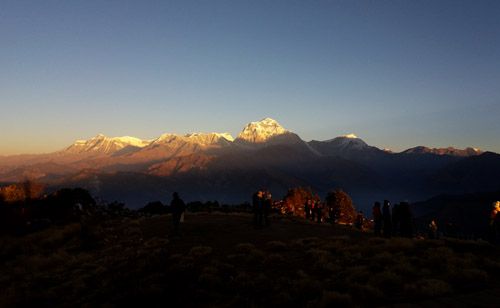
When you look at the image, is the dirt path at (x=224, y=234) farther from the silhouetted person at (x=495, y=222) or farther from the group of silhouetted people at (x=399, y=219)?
the silhouetted person at (x=495, y=222)

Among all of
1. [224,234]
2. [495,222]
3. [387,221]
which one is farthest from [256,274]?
[495,222]

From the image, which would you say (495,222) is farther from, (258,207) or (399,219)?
(258,207)

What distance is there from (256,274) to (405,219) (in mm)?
13370

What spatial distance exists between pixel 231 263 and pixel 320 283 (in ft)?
16.4

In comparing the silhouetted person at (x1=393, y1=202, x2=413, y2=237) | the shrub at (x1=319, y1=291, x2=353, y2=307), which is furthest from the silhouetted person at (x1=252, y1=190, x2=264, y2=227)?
the shrub at (x1=319, y1=291, x2=353, y2=307)

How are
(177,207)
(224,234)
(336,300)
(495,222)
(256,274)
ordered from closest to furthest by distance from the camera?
(336,300) → (256,274) → (495,222) → (224,234) → (177,207)

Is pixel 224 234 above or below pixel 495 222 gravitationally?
below

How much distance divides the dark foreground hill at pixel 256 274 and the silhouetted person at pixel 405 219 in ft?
14.3

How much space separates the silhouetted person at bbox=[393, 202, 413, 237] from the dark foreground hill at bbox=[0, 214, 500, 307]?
4369mm

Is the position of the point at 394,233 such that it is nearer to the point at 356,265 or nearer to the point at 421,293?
the point at 356,265

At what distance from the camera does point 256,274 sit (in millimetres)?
15461

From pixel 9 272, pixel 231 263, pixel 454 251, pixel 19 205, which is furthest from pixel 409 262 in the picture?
pixel 19 205

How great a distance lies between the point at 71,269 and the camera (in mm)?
20438

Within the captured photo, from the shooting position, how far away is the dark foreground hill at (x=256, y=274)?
12.4 meters
